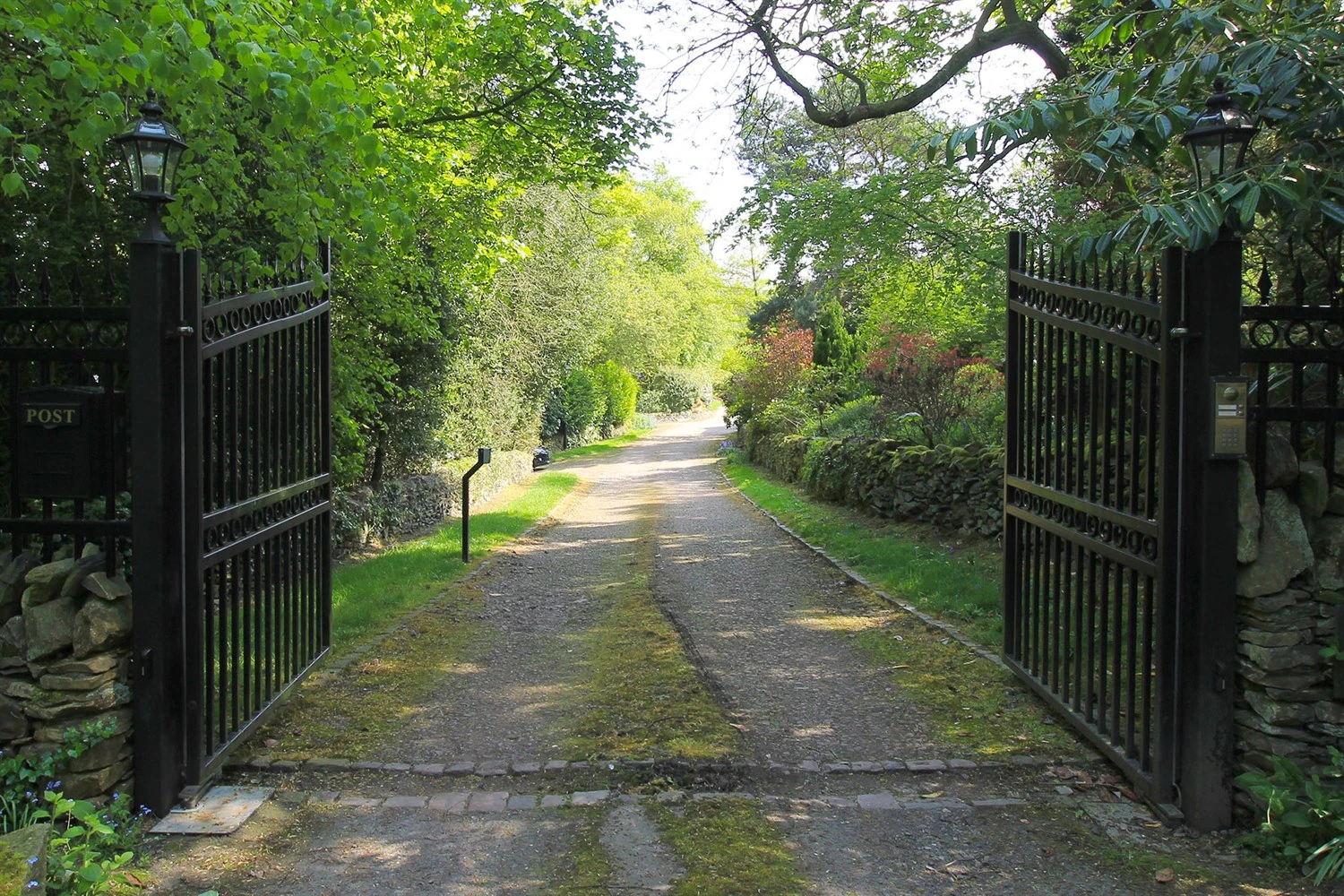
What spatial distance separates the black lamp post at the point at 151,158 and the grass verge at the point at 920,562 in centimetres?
601

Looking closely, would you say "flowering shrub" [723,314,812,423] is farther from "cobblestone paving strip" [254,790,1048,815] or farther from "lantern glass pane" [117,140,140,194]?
"lantern glass pane" [117,140,140,194]

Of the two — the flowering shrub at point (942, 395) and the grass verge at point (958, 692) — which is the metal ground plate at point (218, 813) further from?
the flowering shrub at point (942, 395)

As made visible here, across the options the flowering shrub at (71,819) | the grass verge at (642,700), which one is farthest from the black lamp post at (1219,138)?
the flowering shrub at (71,819)

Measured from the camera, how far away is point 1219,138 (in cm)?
417

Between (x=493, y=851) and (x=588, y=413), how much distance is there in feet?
108

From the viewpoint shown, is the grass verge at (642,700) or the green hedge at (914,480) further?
the green hedge at (914,480)

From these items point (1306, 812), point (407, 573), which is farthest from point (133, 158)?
point (407, 573)

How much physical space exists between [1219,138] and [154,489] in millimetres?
4910

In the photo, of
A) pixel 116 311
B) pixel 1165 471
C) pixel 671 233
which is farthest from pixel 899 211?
Answer: pixel 671 233

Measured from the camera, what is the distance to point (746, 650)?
24.5 feet

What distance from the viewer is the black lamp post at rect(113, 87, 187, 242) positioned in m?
4.27

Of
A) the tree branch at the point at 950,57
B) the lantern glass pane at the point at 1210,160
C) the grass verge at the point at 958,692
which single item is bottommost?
the grass verge at the point at 958,692

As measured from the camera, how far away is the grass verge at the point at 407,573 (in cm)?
830

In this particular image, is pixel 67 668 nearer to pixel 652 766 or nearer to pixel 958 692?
pixel 652 766
